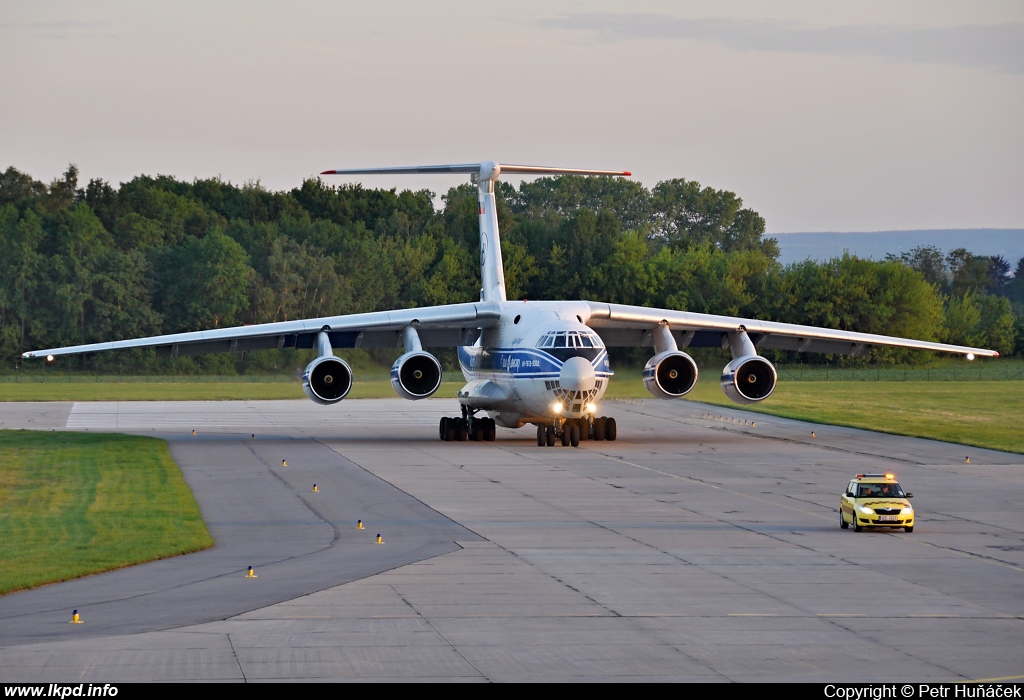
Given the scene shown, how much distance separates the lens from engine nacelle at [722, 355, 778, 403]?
1388 inches

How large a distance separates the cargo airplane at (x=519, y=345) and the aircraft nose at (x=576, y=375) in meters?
0.03

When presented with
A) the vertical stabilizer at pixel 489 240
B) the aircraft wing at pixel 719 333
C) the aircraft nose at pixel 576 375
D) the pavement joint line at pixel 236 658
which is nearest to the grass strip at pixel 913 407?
the aircraft wing at pixel 719 333

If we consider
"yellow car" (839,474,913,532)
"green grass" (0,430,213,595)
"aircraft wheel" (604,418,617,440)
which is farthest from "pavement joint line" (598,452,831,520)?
"green grass" (0,430,213,595)

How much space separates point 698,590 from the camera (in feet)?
50.5

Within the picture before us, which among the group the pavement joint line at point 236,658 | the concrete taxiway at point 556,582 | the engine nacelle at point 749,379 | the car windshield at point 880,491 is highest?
the engine nacelle at point 749,379

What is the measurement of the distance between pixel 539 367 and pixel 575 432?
2669mm

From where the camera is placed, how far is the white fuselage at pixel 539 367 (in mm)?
31703

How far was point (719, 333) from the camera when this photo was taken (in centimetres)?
3847

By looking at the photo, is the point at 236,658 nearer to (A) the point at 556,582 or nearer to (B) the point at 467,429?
(A) the point at 556,582

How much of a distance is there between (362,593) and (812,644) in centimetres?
507

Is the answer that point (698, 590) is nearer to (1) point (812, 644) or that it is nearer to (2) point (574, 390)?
(1) point (812, 644)

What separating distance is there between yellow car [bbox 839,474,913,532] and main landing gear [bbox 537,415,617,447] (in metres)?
13.8

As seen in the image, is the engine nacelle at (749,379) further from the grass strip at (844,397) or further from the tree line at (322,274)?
the tree line at (322,274)

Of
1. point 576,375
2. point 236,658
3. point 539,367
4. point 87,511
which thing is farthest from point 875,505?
point 539,367
